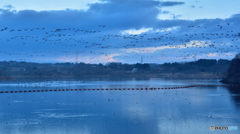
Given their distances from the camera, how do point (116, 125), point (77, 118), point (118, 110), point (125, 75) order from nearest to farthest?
point (116, 125) < point (77, 118) < point (118, 110) < point (125, 75)

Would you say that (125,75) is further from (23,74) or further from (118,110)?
(118,110)

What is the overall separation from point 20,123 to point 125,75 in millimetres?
153643

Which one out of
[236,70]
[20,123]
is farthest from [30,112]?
[236,70]

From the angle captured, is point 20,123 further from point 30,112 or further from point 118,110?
point 118,110

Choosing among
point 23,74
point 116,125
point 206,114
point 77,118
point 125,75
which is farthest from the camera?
point 125,75

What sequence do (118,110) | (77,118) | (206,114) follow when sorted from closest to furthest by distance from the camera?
(77,118)
(206,114)
(118,110)

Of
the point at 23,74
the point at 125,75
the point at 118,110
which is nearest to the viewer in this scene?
the point at 118,110

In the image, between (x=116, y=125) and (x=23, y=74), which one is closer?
(x=116, y=125)

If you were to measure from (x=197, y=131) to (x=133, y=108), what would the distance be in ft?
47.6

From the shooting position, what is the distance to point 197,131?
85.3 feet

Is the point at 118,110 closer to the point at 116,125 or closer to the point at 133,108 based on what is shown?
the point at 133,108

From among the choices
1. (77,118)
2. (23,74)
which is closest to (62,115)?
(77,118)

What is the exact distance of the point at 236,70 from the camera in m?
100

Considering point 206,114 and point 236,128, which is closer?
point 236,128
